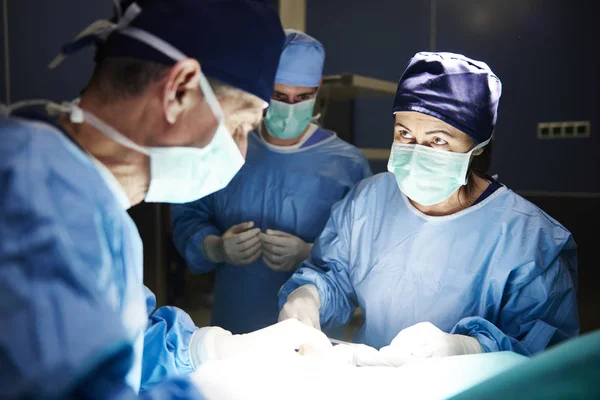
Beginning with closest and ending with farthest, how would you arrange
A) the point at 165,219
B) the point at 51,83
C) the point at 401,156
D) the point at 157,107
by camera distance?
the point at 157,107 < the point at 401,156 < the point at 51,83 < the point at 165,219

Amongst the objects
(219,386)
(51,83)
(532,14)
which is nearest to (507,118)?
(532,14)

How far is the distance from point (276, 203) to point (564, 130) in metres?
2.22

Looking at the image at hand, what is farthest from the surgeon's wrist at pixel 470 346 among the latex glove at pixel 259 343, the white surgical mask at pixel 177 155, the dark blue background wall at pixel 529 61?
the dark blue background wall at pixel 529 61

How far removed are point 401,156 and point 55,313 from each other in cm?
106

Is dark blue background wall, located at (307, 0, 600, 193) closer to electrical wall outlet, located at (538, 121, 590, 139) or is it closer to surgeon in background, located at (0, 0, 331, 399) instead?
electrical wall outlet, located at (538, 121, 590, 139)

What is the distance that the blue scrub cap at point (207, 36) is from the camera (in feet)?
2.87

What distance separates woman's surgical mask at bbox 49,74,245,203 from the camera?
85cm

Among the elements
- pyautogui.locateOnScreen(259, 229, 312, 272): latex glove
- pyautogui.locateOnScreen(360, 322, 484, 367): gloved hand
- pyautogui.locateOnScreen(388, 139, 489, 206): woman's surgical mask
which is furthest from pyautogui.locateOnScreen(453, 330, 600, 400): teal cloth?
pyautogui.locateOnScreen(259, 229, 312, 272): latex glove

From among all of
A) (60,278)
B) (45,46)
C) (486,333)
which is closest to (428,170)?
(486,333)

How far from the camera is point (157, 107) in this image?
866mm

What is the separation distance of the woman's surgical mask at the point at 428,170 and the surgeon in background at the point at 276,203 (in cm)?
51

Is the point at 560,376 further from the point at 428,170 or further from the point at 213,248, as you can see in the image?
the point at 213,248

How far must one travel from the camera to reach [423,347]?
1.25m

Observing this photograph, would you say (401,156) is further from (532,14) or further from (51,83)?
(532,14)
